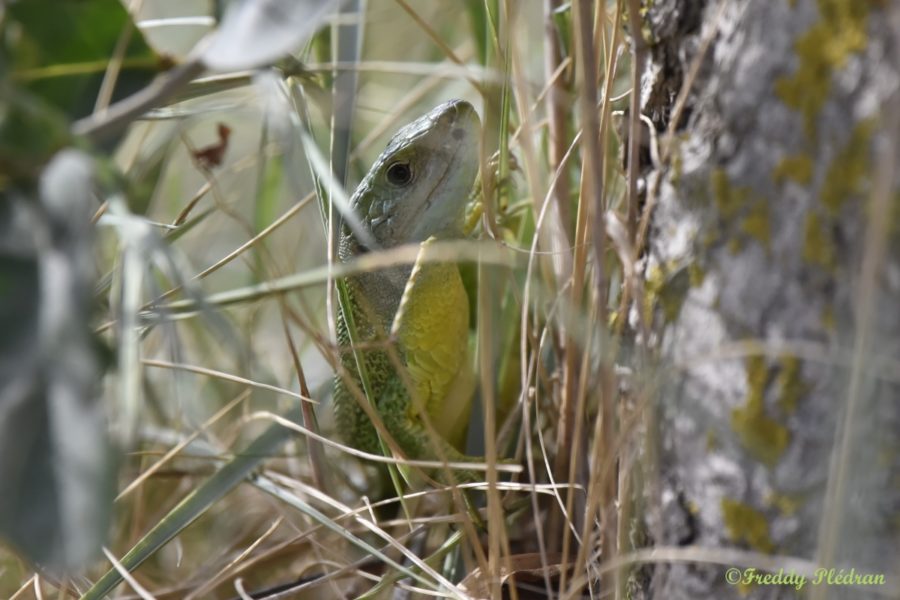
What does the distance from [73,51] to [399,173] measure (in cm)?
66

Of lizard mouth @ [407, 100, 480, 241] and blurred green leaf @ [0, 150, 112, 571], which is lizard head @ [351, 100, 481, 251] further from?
blurred green leaf @ [0, 150, 112, 571]

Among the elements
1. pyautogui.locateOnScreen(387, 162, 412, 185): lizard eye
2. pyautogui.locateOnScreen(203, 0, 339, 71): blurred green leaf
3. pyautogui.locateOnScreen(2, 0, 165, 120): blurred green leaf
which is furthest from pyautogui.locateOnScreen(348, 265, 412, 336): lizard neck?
pyautogui.locateOnScreen(203, 0, 339, 71): blurred green leaf

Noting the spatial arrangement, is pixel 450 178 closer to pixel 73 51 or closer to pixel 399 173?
pixel 399 173

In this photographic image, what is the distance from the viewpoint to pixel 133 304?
0.61 meters

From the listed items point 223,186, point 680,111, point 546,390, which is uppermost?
point 680,111

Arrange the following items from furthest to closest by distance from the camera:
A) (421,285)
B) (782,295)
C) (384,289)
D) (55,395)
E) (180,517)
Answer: (384,289), (421,285), (180,517), (782,295), (55,395)

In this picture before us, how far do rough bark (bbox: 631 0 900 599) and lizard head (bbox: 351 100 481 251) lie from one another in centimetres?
52

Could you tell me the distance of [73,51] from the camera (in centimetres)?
78

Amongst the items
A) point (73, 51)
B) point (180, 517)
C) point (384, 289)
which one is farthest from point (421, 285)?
point (73, 51)

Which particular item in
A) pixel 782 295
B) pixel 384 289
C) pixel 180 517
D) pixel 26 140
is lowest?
pixel 180 517

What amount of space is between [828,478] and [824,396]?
72 mm

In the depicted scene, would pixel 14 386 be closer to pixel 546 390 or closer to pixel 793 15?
pixel 793 15

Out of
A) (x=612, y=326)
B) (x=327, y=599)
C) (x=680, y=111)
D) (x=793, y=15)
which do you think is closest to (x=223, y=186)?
(x=327, y=599)

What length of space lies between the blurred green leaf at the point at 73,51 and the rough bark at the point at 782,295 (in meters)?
0.56
